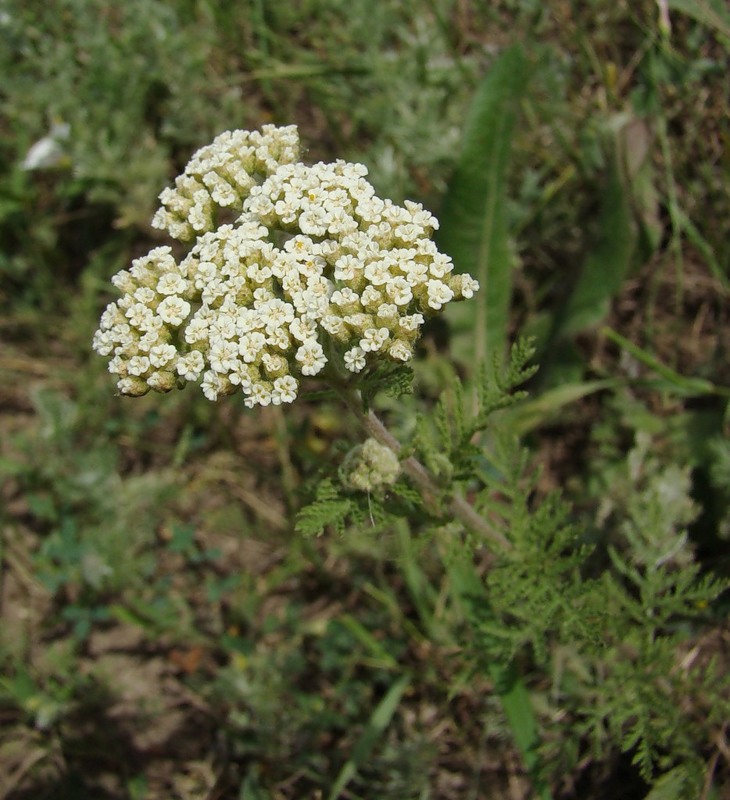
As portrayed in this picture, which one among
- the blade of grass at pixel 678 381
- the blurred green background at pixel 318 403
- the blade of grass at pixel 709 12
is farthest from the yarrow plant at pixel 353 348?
the blade of grass at pixel 709 12

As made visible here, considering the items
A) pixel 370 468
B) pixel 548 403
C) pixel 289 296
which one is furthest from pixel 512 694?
pixel 289 296

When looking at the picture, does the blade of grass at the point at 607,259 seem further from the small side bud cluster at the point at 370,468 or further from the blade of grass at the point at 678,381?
the small side bud cluster at the point at 370,468

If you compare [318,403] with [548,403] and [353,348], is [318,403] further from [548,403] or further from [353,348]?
[353,348]

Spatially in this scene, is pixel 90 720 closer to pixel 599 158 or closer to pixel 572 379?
pixel 572 379

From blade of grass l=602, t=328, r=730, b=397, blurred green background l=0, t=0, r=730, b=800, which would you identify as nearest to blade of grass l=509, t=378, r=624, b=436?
blurred green background l=0, t=0, r=730, b=800

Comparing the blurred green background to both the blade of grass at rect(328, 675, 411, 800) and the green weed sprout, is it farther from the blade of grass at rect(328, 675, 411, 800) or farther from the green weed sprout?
the green weed sprout

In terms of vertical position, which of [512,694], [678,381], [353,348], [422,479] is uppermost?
[353,348]
